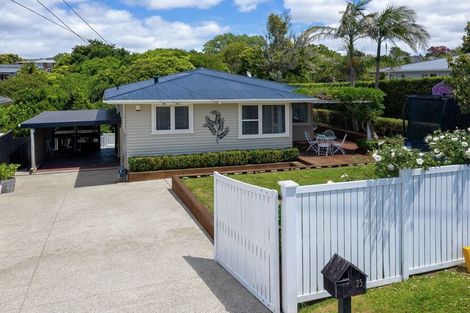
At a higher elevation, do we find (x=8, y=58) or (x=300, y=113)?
(x=8, y=58)

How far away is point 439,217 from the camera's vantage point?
5.75 meters

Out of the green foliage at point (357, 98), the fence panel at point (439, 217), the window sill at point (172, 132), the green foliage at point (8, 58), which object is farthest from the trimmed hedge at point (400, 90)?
the green foliage at point (8, 58)

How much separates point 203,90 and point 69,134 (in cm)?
979

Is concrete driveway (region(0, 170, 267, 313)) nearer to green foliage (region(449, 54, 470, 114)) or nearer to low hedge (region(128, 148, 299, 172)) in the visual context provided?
low hedge (region(128, 148, 299, 172))

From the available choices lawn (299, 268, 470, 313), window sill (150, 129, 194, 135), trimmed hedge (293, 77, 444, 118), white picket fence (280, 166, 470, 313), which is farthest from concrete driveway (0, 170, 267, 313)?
trimmed hedge (293, 77, 444, 118)

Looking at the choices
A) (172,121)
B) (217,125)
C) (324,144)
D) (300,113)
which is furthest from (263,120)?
(300,113)

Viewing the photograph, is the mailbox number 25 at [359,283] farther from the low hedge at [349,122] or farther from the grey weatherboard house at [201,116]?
the low hedge at [349,122]

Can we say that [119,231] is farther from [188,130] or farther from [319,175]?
[188,130]

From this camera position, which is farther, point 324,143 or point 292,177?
point 324,143

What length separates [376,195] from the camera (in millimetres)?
5242

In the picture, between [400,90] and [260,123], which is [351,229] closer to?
[260,123]

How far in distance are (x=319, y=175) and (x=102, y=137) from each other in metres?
15.1

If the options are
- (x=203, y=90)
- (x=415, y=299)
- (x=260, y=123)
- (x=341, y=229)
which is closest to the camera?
(x=415, y=299)

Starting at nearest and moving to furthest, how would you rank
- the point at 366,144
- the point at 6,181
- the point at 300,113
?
the point at 6,181, the point at 366,144, the point at 300,113
